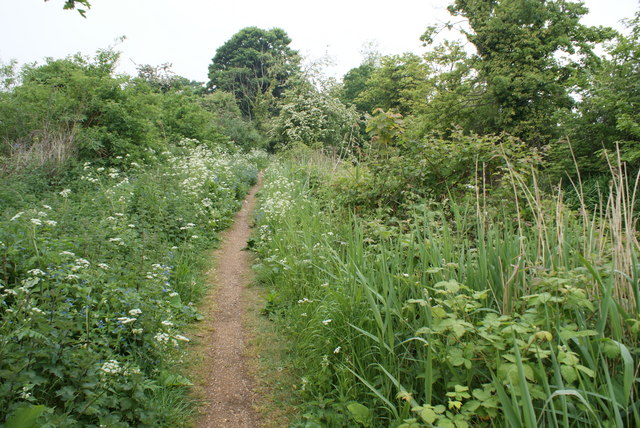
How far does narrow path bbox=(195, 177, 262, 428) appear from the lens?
117 inches

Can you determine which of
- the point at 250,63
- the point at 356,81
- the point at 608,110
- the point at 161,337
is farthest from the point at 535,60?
the point at 250,63

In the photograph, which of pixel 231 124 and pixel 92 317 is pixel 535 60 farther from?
pixel 92 317

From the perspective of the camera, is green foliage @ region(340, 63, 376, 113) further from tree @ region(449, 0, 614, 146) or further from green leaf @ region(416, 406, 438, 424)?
green leaf @ region(416, 406, 438, 424)

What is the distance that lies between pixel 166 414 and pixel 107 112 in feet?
31.3

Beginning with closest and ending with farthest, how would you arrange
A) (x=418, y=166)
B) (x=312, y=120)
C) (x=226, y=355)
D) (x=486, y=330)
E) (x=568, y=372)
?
1. (x=568, y=372)
2. (x=486, y=330)
3. (x=226, y=355)
4. (x=418, y=166)
5. (x=312, y=120)

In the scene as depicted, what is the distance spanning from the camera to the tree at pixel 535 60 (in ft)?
51.4

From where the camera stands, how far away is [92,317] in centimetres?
288

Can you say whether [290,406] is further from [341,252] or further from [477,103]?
[477,103]

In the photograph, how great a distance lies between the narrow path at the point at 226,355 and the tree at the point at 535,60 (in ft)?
47.9

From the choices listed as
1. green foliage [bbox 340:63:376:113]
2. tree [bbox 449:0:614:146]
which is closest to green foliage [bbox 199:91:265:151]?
tree [bbox 449:0:614:146]

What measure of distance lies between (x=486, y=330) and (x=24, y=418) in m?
2.43

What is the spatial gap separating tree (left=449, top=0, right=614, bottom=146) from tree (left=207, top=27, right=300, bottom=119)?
80.6ft

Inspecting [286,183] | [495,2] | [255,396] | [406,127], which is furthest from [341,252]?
[495,2]

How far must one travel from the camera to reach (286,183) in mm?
10250
